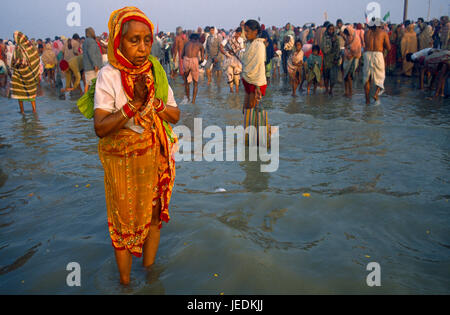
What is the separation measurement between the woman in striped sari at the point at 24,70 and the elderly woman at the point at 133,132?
28.1 feet

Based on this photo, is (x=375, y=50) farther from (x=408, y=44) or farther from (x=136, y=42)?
(x=136, y=42)

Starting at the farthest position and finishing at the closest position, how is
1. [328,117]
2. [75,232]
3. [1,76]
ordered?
[1,76]
[328,117]
[75,232]

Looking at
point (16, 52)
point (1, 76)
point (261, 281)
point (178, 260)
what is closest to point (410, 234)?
point (261, 281)

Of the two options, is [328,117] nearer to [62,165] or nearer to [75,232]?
[62,165]

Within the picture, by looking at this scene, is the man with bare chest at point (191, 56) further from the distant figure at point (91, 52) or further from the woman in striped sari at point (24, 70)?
the woman in striped sari at point (24, 70)

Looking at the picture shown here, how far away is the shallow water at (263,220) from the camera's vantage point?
2750mm

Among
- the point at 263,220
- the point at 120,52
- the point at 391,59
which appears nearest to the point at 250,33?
the point at 263,220

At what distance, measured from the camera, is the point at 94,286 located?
2.71 m

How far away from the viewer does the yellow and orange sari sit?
86.3 inches

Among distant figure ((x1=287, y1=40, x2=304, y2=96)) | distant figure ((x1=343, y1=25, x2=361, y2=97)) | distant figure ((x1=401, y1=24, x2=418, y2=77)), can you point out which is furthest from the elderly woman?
distant figure ((x1=401, y1=24, x2=418, y2=77))

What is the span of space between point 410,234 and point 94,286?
2747 millimetres

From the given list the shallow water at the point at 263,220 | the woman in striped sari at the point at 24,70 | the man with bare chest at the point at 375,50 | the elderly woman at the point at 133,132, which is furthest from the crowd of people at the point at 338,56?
the elderly woman at the point at 133,132
